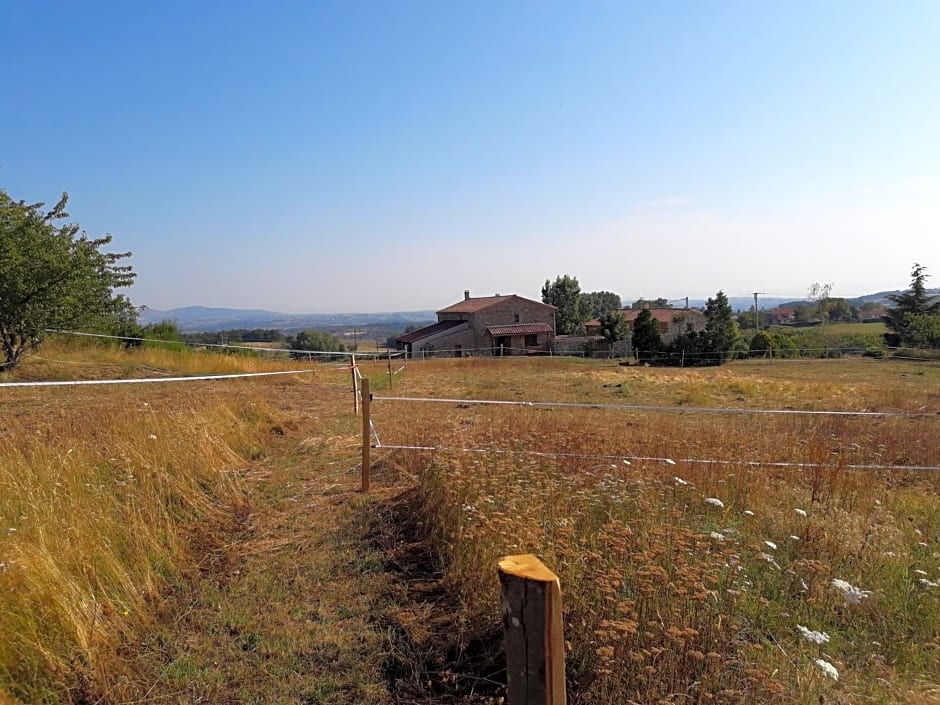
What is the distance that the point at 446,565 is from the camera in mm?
4012

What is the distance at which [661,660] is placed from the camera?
2.60 m

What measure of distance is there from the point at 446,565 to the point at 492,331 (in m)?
48.7

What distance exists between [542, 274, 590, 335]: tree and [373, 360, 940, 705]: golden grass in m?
70.7

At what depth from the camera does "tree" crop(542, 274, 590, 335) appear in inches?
3081

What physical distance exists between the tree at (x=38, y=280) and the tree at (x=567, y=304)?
6798cm

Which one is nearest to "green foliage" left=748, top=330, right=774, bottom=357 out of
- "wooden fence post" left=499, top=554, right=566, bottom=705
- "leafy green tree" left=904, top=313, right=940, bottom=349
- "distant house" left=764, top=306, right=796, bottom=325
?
"leafy green tree" left=904, top=313, right=940, bottom=349

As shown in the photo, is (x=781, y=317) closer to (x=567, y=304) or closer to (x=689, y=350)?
(x=567, y=304)

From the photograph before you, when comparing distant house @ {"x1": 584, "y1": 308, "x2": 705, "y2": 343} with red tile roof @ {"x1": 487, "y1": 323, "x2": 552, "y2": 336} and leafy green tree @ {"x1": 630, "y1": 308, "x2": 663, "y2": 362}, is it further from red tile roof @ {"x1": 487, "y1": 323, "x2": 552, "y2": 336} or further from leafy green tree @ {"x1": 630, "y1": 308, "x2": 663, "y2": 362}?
leafy green tree @ {"x1": 630, "y1": 308, "x2": 663, "y2": 362}

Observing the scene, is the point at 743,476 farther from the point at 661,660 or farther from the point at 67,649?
the point at 67,649

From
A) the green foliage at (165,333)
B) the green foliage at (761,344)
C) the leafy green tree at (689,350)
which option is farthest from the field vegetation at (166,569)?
the green foliage at (761,344)

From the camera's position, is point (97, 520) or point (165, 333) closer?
point (97, 520)

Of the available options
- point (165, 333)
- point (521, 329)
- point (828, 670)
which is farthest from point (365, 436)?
point (521, 329)

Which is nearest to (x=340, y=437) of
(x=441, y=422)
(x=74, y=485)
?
(x=441, y=422)

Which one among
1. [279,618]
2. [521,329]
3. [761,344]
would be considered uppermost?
[521,329]
